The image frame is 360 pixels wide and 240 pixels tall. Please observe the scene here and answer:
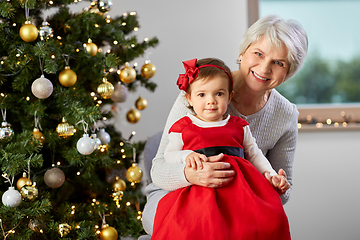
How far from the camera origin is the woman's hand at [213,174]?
3.69 ft

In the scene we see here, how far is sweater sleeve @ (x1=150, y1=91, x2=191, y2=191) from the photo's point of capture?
124 cm

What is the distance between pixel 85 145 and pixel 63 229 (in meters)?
0.45

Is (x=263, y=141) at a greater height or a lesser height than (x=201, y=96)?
lesser

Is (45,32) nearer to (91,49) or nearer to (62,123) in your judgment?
(91,49)

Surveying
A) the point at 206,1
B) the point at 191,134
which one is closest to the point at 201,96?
the point at 191,134

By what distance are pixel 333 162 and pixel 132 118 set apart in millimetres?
1592

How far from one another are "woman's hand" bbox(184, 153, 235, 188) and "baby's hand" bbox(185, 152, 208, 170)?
1 cm

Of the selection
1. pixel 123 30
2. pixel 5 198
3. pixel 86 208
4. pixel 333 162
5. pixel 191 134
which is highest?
pixel 123 30

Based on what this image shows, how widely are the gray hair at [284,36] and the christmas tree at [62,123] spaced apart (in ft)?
2.64

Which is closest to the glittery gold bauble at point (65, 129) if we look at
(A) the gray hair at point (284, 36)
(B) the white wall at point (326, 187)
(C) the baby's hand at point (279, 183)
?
(A) the gray hair at point (284, 36)

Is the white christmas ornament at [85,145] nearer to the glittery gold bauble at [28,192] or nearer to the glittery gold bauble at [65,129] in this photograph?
the glittery gold bauble at [65,129]

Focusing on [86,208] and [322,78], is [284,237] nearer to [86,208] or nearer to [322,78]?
[86,208]

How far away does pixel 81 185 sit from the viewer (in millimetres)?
2096

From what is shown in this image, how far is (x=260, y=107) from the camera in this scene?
63.1 inches
